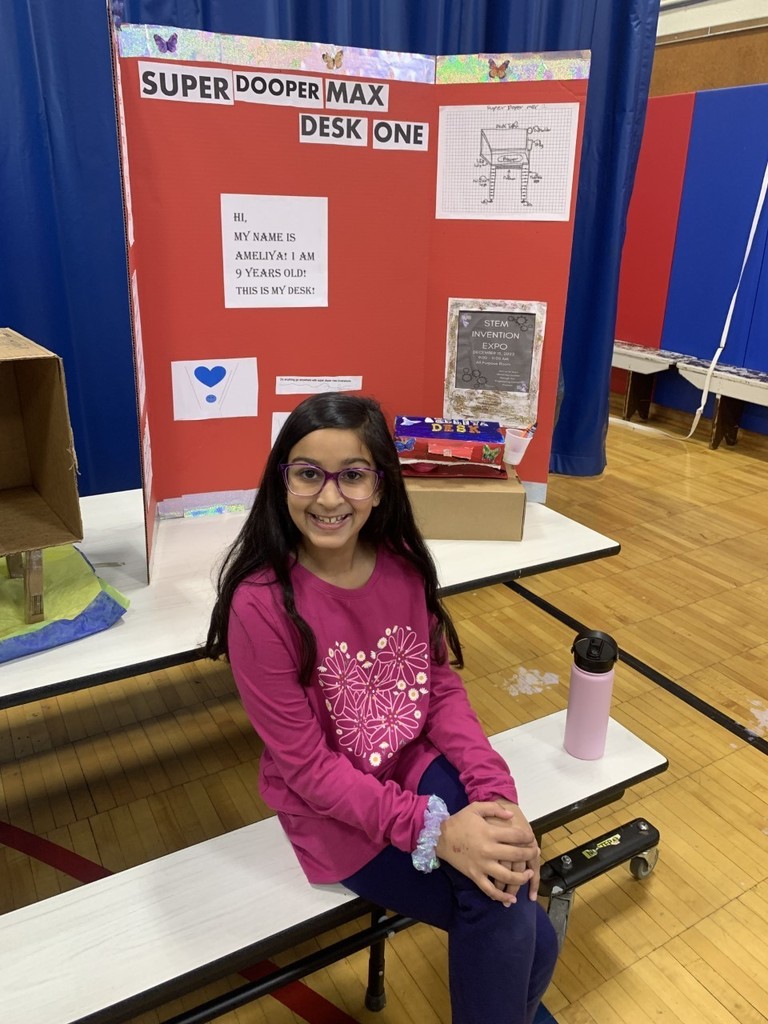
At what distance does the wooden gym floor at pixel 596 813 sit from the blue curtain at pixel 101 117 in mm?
1044

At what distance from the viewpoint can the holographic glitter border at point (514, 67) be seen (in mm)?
1672

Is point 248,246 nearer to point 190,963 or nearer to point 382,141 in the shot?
point 382,141

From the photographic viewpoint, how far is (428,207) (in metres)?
1.79

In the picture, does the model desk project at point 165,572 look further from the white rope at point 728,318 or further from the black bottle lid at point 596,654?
the white rope at point 728,318

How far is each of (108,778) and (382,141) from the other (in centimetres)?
156

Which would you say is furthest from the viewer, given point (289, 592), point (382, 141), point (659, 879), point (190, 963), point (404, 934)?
point (382, 141)

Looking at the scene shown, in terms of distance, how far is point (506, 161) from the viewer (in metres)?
1.75

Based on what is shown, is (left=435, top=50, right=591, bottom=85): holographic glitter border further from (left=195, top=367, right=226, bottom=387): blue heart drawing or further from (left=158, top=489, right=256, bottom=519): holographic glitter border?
(left=158, top=489, right=256, bottom=519): holographic glitter border

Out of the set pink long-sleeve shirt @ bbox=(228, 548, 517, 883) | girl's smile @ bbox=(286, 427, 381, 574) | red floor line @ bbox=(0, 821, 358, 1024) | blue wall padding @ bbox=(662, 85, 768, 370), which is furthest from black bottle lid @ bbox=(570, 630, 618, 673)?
blue wall padding @ bbox=(662, 85, 768, 370)

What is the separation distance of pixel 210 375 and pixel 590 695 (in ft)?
3.29

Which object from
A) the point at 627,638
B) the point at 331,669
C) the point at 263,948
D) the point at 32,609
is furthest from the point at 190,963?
the point at 627,638

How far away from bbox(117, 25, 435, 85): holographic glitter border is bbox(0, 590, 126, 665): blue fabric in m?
1.01

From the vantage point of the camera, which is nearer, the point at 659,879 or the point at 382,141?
the point at 659,879

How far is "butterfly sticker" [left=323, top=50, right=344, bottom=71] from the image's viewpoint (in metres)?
1.59
